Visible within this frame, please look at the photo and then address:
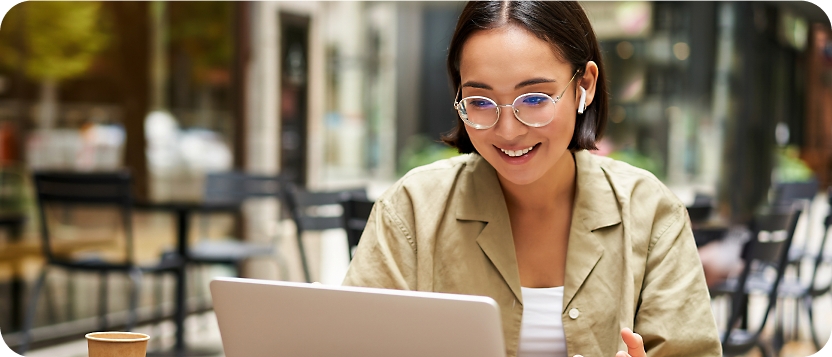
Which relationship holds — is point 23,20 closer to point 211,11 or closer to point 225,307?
point 211,11

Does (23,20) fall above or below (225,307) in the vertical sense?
above

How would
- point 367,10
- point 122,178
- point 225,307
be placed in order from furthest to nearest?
point 367,10
point 122,178
point 225,307

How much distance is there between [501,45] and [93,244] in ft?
12.5

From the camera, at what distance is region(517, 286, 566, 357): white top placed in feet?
4.76

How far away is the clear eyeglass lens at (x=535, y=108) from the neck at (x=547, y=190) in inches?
8.3

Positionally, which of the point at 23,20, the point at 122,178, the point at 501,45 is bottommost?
the point at 122,178

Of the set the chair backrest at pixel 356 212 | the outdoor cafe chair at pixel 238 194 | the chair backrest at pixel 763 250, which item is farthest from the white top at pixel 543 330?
the outdoor cafe chair at pixel 238 194

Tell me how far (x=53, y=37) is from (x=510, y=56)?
415 centimetres

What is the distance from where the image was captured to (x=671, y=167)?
939 cm

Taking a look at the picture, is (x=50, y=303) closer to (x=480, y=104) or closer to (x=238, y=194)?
(x=238, y=194)

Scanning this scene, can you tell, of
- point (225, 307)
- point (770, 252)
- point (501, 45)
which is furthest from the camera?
point (770, 252)

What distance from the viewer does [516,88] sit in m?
1.31

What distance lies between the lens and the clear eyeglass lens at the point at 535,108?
131 centimetres

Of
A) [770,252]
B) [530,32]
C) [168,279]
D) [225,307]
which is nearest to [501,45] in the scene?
[530,32]
